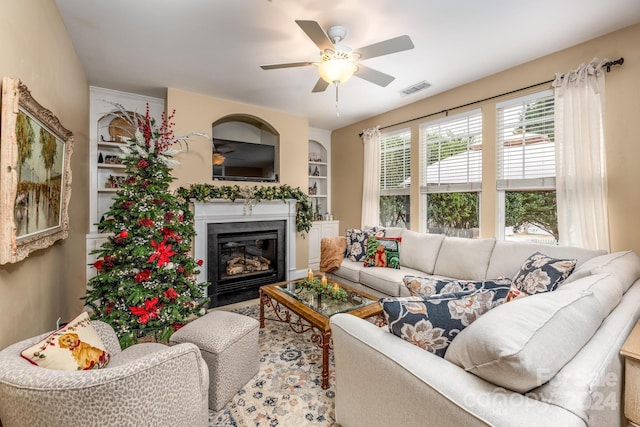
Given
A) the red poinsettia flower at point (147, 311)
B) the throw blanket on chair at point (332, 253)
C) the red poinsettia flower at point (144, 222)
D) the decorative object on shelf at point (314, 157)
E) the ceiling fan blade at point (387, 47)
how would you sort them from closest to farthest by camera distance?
the ceiling fan blade at point (387, 47) → the red poinsettia flower at point (147, 311) → the red poinsettia flower at point (144, 222) → the throw blanket on chair at point (332, 253) → the decorative object on shelf at point (314, 157)

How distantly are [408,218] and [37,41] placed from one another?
422 centimetres

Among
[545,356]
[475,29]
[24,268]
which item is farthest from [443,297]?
[475,29]

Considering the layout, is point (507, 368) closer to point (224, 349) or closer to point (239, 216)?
point (224, 349)

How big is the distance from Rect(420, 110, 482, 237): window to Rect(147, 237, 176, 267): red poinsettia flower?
3295 millimetres

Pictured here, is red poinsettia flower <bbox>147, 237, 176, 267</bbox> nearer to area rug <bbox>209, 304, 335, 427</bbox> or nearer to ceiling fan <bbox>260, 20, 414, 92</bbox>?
area rug <bbox>209, 304, 335, 427</bbox>

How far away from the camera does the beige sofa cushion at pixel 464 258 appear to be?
291cm

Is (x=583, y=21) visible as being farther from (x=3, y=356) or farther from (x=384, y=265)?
(x=3, y=356)

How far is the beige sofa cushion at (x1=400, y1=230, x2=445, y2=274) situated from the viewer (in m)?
3.35

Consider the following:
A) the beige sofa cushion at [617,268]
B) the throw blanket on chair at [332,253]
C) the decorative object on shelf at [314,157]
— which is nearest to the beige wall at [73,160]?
the throw blanket on chair at [332,253]

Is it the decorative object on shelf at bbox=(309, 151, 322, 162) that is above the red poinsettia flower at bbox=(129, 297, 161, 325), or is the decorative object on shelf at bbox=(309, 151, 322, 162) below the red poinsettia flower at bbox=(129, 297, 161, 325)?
above

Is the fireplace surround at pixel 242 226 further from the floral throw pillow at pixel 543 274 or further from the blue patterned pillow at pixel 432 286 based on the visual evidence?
the floral throw pillow at pixel 543 274

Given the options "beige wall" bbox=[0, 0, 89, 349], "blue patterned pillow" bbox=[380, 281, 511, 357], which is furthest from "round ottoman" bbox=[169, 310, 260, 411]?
"blue patterned pillow" bbox=[380, 281, 511, 357]

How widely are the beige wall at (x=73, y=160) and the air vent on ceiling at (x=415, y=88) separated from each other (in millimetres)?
3429

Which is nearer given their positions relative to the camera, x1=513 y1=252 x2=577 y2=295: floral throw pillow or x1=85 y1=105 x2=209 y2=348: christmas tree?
x1=513 y1=252 x2=577 y2=295: floral throw pillow
